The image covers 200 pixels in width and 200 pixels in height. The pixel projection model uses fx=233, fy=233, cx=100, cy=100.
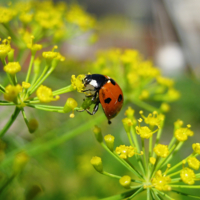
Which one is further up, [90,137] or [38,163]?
[90,137]

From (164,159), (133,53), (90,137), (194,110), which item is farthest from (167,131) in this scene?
(164,159)

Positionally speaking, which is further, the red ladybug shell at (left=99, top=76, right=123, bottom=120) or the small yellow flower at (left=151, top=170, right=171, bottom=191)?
the red ladybug shell at (left=99, top=76, right=123, bottom=120)

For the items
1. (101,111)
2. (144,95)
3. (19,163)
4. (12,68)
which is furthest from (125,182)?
(101,111)

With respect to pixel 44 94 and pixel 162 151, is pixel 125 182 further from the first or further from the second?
pixel 44 94

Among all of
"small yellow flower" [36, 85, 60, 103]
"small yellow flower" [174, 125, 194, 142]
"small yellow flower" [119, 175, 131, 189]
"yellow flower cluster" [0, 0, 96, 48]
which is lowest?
"small yellow flower" [119, 175, 131, 189]

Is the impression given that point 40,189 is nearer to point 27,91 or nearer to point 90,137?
point 27,91

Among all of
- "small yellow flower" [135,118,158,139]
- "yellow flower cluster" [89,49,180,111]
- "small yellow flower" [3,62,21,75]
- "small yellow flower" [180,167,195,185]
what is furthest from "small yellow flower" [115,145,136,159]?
"yellow flower cluster" [89,49,180,111]

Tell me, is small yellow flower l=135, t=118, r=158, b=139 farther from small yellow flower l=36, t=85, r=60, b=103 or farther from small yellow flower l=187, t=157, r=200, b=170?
small yellow flower l=36, t=85, r=60, b=103

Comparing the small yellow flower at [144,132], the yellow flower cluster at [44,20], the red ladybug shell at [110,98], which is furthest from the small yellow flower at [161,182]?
the yellow flower cluster at [44,20]
